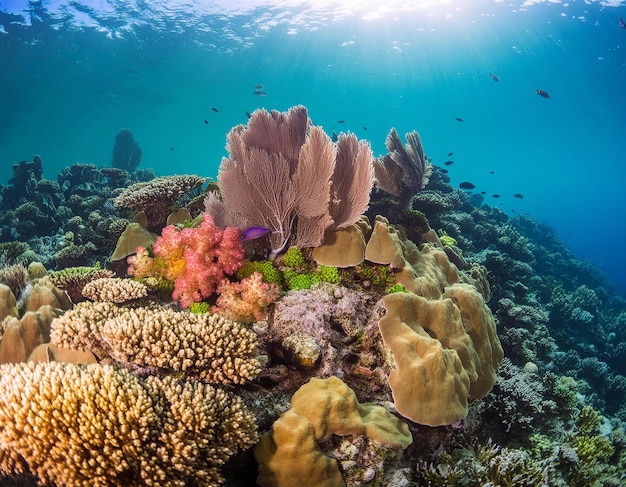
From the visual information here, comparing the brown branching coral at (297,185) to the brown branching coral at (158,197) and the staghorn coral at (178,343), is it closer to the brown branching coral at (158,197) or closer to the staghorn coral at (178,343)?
the brown branching coral at (158,197)

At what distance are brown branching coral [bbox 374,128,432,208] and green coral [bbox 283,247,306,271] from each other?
17.5ft

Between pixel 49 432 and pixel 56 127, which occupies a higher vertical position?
pixel 49 432

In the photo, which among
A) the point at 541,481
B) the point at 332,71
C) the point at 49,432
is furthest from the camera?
the point at 332,71

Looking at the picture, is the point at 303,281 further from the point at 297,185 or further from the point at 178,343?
the point at 178,343

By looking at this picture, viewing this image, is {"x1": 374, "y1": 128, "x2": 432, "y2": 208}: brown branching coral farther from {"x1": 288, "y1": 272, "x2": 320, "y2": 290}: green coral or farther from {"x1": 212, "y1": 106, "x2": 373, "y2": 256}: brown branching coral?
{"x1": 288, "y1": 272, "x2": 320, "y2": 290}: green coral

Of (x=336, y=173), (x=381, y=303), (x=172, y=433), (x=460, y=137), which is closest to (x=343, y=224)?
(x=336, y=173)

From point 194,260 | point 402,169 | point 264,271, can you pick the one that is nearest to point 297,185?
point 264,271

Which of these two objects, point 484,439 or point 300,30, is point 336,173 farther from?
point 300,30

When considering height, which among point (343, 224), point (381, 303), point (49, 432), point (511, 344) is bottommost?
point (511, 344)

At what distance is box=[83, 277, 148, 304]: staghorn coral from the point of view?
4441 mm

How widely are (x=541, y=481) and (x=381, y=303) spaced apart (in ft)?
9.39

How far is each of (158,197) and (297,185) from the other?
10.5 feet

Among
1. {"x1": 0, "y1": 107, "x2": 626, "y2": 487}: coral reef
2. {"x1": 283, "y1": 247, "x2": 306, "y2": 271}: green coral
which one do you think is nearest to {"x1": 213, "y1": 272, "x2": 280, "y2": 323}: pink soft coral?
{"x1": 0, "y1": 107, "x2": 626, "y2": 487}: coral reef

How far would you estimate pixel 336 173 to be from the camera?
17.8 ft
